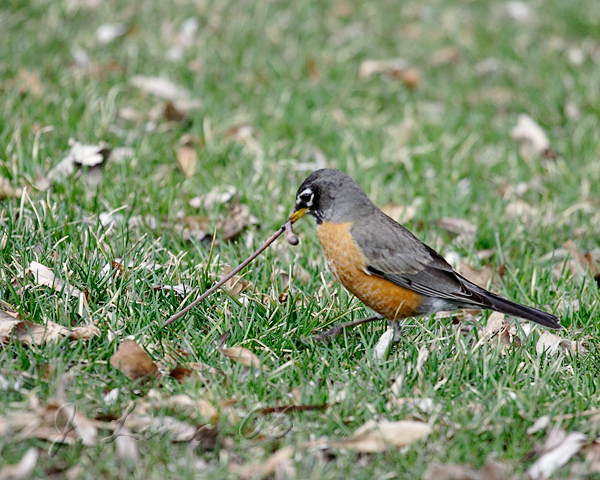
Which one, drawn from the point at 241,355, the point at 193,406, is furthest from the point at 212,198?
the point at 193,406

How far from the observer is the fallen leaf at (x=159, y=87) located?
6.40 m

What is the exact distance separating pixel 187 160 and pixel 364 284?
226 centimetres

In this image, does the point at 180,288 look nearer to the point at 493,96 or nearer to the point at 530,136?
the point at 530,136

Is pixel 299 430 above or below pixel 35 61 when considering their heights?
below

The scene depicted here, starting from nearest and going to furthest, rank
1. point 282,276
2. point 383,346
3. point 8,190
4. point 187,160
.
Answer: point 383,346 < point 282,276 < point 8,190 < point 187,160

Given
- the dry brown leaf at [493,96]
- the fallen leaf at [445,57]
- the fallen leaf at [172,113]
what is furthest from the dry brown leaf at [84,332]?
the fallen leaf at [445,57]

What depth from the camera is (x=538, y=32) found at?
29.7 feet

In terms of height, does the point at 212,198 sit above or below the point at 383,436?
above

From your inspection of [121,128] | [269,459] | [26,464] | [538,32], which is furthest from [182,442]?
[538,32]

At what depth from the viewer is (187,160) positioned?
17.8ft

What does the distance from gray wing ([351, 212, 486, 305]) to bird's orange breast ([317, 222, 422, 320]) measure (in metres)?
0.03

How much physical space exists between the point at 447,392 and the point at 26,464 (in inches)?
67.4

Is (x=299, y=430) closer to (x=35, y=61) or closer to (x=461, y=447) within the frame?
(x=461, y=447)

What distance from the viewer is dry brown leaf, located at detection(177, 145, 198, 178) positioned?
536cm
